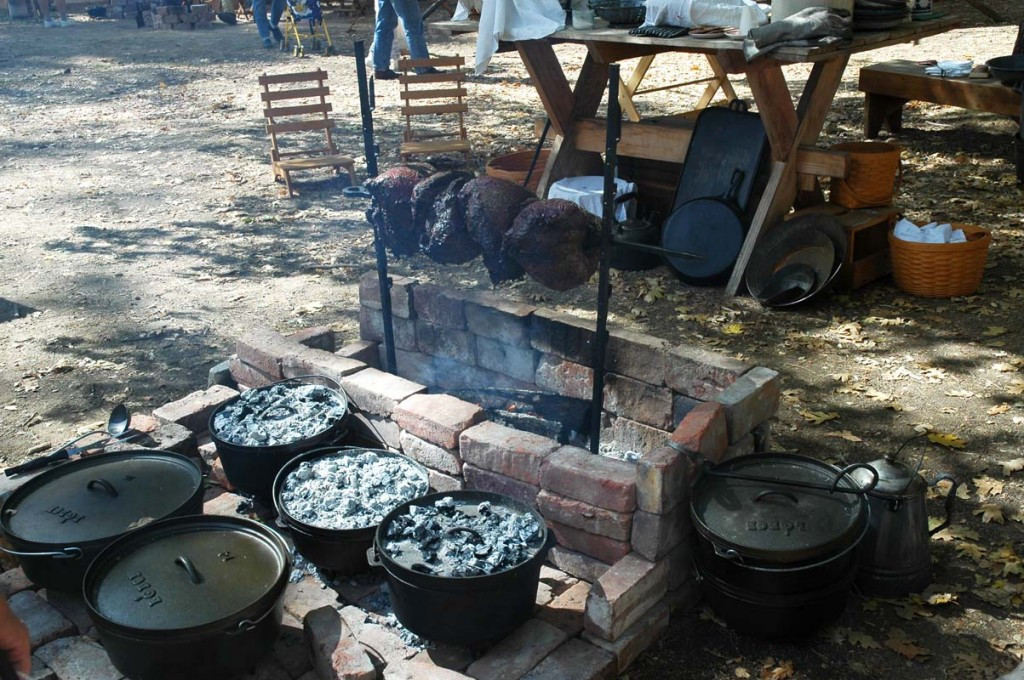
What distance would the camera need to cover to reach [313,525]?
13.0 ft

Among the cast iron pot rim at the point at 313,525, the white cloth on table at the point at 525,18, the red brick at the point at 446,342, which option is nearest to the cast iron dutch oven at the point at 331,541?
the cast iron pot rim at the point at 313,525

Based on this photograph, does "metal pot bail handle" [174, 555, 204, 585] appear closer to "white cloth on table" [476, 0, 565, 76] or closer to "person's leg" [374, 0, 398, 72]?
"white cloth on table" [476, 0, 565, 76]

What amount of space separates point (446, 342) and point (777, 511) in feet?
7.64

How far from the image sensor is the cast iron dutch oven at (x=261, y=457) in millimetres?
4410

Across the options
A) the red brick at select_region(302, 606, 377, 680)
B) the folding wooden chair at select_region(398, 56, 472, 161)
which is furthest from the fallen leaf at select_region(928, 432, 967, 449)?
the folding wooden chair at select_region(398, 56, 472, 161)

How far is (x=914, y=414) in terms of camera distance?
554 centimetres

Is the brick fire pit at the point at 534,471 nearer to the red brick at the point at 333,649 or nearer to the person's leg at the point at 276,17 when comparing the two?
the red brick at the point at 333,649

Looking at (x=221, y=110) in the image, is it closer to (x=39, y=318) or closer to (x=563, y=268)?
(x=39, y=318)

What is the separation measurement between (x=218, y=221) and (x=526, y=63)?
367cm

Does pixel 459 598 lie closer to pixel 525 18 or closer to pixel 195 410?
pixel 195 410

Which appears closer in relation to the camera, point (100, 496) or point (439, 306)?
point (100, 496)

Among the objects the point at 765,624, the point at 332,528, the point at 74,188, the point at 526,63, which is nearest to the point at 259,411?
the point at 332,528

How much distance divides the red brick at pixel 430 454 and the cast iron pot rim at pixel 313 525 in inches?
2.8

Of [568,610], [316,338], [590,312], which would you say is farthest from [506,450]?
[590,312]
